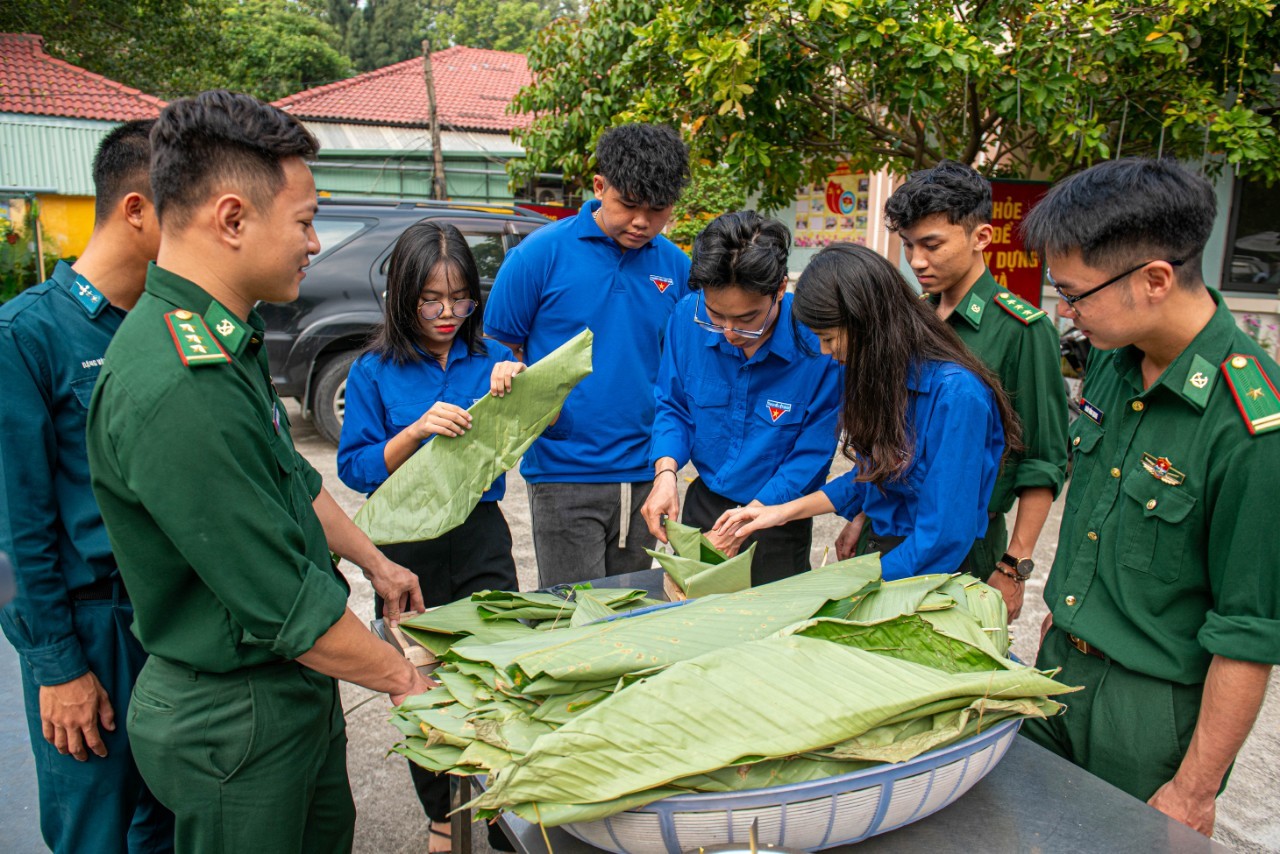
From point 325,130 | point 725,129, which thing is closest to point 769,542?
point 725,129

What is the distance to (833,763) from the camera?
1.24 meters

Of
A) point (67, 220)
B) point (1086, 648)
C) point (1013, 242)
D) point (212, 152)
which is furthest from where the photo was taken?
point (67, 220)

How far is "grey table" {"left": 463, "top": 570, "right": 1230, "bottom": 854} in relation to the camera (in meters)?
1.29

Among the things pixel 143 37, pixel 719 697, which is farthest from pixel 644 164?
pixel 143 37

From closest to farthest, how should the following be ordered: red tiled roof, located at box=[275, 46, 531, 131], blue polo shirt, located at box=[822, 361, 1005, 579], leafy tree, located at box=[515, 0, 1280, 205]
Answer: blue polo shirt, located at box=[822, 361, 1005, 579], leafy tree, located at box=[515, 0, 1280, 205], red tiled roof, located at box=[275, 46, 531, 131]

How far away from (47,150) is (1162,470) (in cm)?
2170

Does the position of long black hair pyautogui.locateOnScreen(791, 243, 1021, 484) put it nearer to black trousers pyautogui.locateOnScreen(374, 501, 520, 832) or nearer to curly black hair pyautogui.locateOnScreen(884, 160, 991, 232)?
curly black hair pyautogui.locateOnScreen(884, 160, 991, 232)

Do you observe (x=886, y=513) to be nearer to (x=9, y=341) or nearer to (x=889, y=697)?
(x=889, y=697)

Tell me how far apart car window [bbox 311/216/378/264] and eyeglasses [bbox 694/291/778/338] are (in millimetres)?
5312

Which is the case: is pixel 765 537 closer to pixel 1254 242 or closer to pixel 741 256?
pixel 741 256

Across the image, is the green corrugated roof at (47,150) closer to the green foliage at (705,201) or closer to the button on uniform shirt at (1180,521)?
the green foliage at (705,201)

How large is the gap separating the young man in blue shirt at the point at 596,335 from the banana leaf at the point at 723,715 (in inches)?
68.3

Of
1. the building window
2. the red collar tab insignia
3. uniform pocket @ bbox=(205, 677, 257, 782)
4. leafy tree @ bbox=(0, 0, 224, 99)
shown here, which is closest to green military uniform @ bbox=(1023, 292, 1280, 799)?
the red collar tab insignia

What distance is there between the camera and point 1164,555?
1620 millimetres
